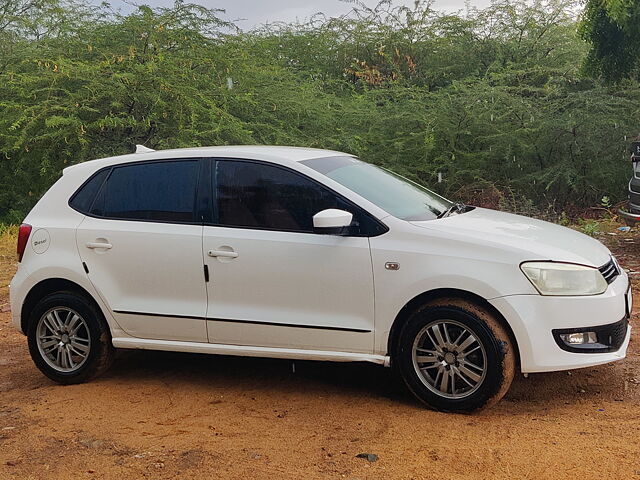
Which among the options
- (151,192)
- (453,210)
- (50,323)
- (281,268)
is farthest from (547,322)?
(50,323)

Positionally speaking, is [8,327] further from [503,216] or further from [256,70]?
[256,70]

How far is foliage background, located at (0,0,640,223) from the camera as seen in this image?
45.1 feet

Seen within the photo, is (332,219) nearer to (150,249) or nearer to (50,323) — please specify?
(150,249)

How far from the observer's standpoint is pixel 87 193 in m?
6.00

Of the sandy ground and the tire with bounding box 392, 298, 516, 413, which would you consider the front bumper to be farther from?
the sandy ground

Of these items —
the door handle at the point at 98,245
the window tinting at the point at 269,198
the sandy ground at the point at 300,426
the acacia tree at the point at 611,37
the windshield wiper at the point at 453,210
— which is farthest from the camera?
the acacia tree at the point at 611,37

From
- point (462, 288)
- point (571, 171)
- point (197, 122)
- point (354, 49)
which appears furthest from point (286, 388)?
point (354, 49)

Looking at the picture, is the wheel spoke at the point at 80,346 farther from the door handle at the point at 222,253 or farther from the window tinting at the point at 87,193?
the door handle at the point at 222,253

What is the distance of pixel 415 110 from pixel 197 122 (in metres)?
4.46

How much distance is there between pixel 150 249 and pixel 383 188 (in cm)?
169

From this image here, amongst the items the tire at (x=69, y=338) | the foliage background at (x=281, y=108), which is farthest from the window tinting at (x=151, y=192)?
the foliage background at (x=281, y=108)

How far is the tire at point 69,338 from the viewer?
582 cm

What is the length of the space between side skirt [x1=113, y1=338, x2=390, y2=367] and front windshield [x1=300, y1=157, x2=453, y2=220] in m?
0.94

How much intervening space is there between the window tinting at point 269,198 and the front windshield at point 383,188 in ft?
0.58
